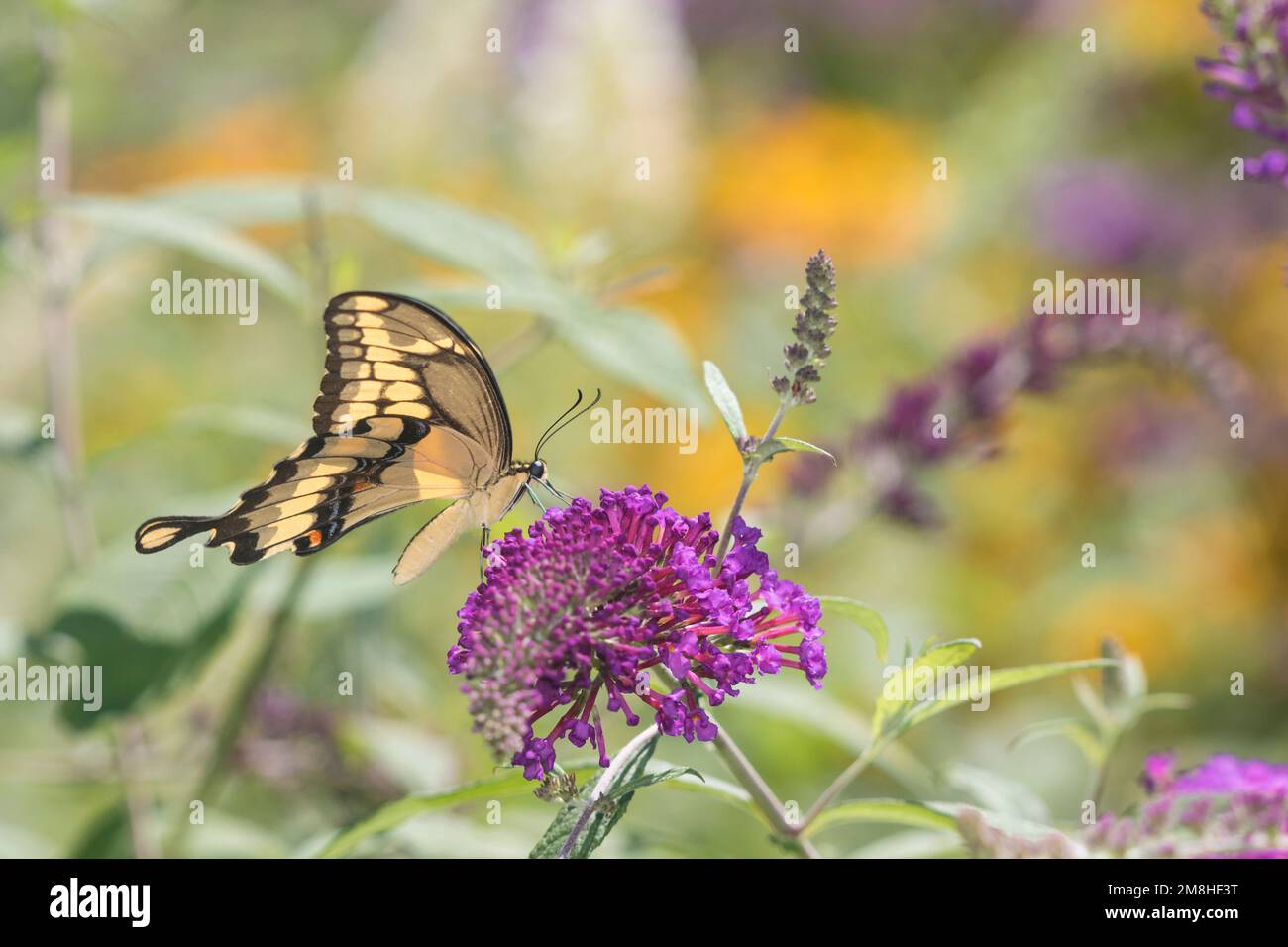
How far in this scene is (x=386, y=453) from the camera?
4.88 feet

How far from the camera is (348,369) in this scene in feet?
4.63

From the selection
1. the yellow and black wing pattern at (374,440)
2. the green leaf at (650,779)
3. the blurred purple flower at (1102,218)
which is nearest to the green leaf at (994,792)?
the green leaf at (650,779)

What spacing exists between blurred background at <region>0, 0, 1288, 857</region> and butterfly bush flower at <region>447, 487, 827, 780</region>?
1.37 ft

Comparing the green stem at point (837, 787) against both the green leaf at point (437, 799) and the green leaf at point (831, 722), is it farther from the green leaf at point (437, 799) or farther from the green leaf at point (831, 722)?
the green leaf at point (831, 722)

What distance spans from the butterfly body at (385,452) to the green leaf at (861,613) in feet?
1.72

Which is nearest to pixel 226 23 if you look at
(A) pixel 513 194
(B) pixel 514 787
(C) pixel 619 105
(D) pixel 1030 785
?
(A) pixel 513 194

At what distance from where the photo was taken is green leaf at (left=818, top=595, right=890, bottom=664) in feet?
3.35

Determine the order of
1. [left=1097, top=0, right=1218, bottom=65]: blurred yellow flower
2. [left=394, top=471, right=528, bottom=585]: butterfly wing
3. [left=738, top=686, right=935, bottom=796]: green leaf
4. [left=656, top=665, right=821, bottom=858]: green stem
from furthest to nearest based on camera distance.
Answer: [left=1097, top=0, right=1218, bottom=65]: blurred yellow flower < [left=738, top=686, right=935, bottom=796]: green leaf < [left=394, top=471, right=528, bottom=585]: butterfly wing < [left=656, top=665, right=821, bottom=858]: green stem

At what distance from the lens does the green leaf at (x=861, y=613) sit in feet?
3.35

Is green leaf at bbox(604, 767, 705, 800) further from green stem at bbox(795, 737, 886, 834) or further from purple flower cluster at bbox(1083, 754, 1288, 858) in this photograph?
purple flower cluster at bbox(1083, 754, 1288, 858)

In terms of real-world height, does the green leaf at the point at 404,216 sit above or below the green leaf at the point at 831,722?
above

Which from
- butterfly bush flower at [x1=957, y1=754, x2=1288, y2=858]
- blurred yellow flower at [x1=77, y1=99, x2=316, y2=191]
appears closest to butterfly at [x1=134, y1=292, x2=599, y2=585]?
butterfly bush flower at [x1=957, y1=754, x2=1288, y2=858]
